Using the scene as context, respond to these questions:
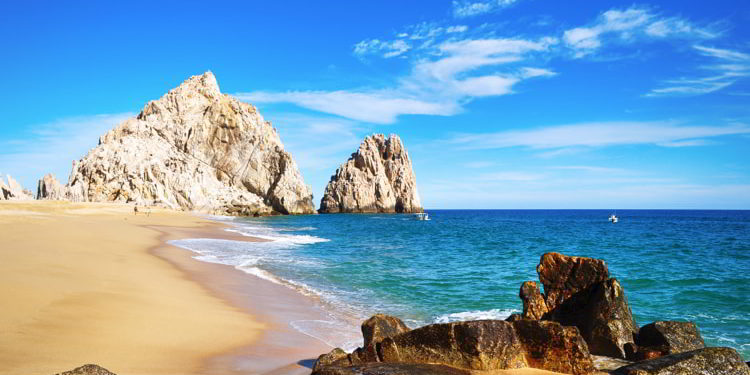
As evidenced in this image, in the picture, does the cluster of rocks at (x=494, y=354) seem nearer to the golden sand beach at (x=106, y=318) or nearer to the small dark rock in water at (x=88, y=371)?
the small dark rock in water at (x=88, y=371)

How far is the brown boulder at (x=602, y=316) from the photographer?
25.6 feet

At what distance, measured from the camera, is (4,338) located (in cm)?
645

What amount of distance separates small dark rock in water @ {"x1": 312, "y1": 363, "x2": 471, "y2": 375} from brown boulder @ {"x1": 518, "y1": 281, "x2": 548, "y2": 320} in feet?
14.2

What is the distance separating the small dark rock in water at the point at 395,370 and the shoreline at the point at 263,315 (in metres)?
2.30

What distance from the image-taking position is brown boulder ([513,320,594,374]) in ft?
17.8

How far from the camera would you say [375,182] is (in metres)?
141

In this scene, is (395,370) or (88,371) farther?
(395,370)

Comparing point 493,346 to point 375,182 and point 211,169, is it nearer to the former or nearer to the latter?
point 211,169

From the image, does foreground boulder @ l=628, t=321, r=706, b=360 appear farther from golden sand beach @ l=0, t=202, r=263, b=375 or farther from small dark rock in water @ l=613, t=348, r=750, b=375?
golden sand beach @ l=0, t=202, r=263, b=375

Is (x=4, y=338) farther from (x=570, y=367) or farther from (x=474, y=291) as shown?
(x=474, y=291)

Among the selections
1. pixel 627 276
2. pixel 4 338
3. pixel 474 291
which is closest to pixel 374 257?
pixel 474 291

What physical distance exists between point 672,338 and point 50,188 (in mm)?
87511

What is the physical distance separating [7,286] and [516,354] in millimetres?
10211

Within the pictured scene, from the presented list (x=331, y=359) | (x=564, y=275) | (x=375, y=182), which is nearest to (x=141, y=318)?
(x=331, y=359)
